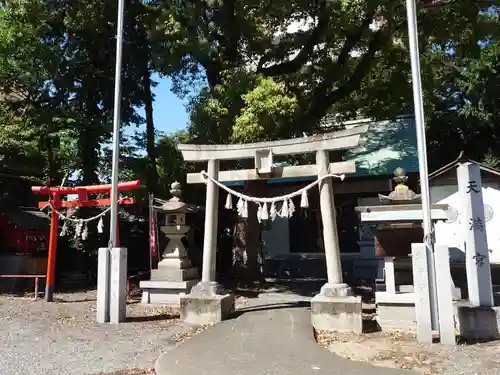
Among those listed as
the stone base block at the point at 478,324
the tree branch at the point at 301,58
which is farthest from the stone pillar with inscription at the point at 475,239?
the tree branch at the point at 301,58

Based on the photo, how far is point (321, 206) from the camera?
31.0 feet

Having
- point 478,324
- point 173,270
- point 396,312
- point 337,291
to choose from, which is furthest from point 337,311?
point 173,270

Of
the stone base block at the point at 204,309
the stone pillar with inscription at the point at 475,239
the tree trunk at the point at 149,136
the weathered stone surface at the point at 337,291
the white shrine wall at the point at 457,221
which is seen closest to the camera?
the stone pillar with inscription at the point at 475,239

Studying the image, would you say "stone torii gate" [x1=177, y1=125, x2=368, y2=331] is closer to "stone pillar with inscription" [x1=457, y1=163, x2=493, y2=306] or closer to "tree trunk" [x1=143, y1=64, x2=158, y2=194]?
"stone pillar with inscription" [x1=457, y1=163, x2=493, y2=306]

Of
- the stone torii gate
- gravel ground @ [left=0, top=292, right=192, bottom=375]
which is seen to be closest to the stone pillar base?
the stone torii gate

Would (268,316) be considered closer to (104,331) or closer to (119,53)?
(104,331)

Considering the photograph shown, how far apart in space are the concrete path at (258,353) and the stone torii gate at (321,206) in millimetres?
558

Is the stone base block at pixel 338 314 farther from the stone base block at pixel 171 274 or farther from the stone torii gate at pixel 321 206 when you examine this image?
the stone base block at pixel 171 274

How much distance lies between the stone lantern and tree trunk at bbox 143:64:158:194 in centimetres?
400

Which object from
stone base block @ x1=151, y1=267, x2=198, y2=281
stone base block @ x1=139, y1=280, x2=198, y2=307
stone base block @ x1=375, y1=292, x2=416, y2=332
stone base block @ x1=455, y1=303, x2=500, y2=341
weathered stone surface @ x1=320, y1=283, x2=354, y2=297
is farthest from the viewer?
stone base block @ x1=151, y1=267, x2=198, y2=281

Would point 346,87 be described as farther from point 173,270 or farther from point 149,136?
point 173,270

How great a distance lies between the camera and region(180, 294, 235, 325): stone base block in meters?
9.60


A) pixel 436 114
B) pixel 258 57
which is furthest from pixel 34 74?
pixel 436 114

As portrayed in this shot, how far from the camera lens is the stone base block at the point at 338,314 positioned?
870cm
